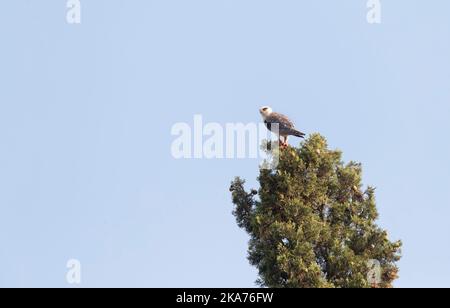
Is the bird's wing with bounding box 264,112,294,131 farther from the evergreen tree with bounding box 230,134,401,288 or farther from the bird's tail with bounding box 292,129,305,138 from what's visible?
the evergreen tree with bounding box 230,134,401,288

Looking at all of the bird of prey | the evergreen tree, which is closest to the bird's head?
the bird of prey

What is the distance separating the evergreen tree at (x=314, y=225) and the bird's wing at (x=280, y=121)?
2795 mm

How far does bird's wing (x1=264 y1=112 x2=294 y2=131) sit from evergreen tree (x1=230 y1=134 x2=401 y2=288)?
280 cm

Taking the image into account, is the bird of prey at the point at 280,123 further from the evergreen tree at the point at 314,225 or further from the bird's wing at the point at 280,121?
the evergreen tree at the point at 314,225

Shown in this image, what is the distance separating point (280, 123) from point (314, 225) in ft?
20.6

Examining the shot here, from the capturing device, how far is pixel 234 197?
33.2 m

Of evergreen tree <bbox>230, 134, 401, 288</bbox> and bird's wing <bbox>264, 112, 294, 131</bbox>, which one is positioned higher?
bird's wing <bbox>264, 112, 294, 131</bbox>

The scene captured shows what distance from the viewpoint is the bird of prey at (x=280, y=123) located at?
35.1m

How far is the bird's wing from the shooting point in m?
35.6
